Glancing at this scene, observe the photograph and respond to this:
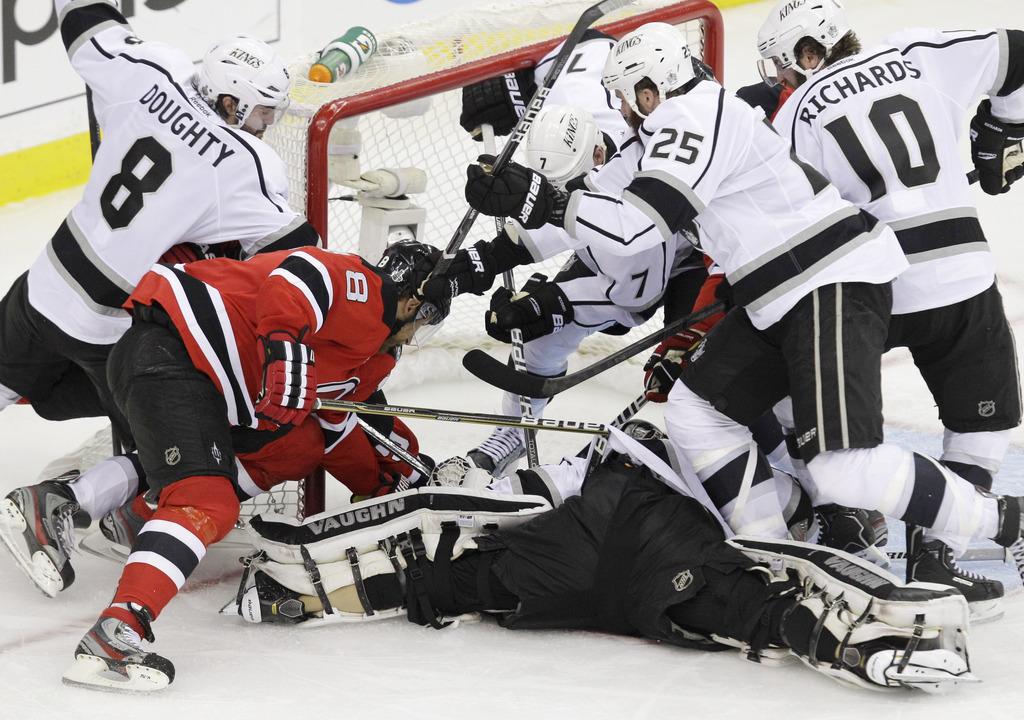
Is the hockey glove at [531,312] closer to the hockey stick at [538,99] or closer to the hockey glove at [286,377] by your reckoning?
the hockey stick at [538,99]

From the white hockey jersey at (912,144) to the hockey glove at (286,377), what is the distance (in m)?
0.99

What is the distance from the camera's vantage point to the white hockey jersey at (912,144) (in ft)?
8.73

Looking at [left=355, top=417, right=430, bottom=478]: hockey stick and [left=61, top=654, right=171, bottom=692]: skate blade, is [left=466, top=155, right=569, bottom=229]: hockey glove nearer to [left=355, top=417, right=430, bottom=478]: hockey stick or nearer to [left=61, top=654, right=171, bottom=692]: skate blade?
[left=355, top=417, right=430, bottom=478]: hockey stick

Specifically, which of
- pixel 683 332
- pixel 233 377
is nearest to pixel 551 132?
pixel 683 332

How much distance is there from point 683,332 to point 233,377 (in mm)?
Result: 958

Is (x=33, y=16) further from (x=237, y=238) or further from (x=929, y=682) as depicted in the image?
(x=929, y=682)

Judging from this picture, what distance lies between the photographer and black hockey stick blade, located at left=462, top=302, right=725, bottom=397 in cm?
286

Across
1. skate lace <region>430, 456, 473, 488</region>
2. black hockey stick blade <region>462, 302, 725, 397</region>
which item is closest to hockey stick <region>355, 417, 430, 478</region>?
skate lace <region>430, 456, 473, 488</region>

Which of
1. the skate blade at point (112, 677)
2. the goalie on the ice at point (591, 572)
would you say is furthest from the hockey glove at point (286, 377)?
the skate blade at point (112, 677)

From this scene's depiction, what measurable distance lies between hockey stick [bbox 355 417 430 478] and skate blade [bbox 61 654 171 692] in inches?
33.5

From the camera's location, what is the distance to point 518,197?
2.64m

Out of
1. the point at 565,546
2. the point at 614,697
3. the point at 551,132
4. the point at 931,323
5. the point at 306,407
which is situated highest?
the point at 551,132

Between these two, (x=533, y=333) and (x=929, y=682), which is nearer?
(x=929, y=682)

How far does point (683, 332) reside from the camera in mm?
3096
